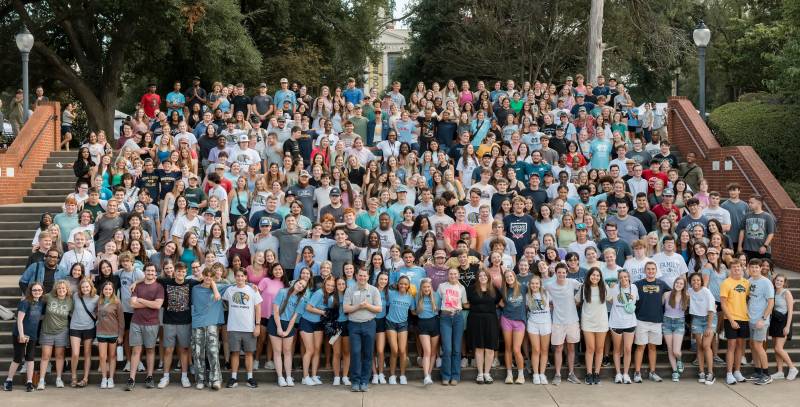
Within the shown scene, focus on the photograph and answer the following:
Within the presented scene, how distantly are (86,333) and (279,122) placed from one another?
6.63m

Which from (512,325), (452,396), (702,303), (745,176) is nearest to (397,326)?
(452,396)

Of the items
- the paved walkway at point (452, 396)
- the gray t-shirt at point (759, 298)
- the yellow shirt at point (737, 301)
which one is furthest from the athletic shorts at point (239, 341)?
the gray t-shirt at point (759, 298)

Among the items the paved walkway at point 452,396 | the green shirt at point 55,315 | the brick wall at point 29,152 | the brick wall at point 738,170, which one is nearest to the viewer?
the paved walkway at point 452,396

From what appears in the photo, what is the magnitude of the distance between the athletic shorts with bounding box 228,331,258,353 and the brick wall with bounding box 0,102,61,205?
8.80 metres

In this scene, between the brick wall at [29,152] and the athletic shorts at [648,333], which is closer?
the athletic shorts at [648,333]

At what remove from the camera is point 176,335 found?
11203 millimetres

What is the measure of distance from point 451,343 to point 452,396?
0.85 m

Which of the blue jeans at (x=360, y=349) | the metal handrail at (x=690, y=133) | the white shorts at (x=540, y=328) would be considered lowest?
the blue jeans at (x=360, y=349)

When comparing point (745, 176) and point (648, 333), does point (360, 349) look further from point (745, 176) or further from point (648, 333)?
point (745, 176)

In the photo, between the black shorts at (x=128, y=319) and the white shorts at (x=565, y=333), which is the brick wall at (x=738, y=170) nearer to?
the white shorts at (x=565, y=333)

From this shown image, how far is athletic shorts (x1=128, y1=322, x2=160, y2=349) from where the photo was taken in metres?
11.1

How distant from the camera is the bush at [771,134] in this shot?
68.3 ft

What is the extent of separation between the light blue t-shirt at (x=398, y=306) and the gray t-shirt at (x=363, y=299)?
0.24 metres

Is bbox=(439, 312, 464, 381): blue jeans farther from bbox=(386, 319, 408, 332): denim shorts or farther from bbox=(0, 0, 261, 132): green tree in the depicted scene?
bbox=(0, 0, 261, 132): green tree
